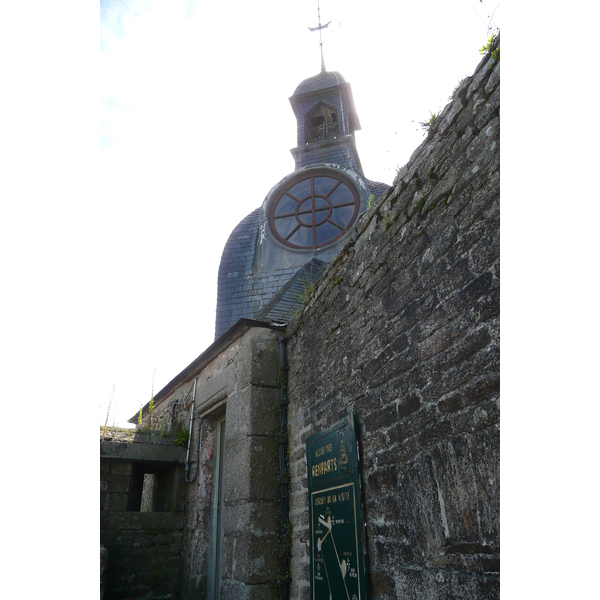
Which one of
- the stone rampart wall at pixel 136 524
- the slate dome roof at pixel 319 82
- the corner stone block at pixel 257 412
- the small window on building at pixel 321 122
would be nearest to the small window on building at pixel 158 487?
the stone rampart wall at pixel 136 524

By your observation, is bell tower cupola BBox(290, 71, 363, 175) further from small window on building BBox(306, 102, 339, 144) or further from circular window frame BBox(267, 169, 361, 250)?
circular window frame BBox(267, 169, 361, 250)

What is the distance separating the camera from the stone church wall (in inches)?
82.6

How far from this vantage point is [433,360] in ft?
8.24

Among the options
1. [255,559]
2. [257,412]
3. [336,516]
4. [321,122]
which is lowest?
[255,559]

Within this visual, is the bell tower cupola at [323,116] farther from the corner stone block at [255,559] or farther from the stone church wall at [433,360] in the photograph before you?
the corner stone block at [255,559]

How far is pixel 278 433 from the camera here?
15.3 feet

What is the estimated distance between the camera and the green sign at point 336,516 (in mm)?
3062

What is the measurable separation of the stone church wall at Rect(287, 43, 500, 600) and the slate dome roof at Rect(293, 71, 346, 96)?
11.7m

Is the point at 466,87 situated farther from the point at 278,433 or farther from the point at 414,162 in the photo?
the point at 278,433

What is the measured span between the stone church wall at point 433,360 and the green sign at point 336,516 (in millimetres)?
96

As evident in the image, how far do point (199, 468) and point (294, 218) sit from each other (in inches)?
263

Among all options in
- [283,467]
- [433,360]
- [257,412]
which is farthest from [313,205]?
[433,360]

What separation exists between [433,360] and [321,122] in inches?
501

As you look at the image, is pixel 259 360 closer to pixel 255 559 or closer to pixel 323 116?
pixel 255 559
